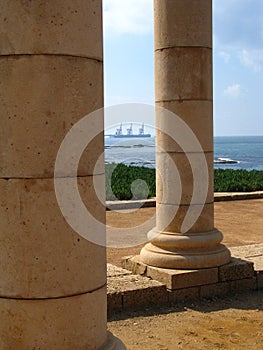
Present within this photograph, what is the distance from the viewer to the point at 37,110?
4594mm

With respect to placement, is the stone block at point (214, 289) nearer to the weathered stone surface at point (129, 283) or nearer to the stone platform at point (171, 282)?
the stone platform at point (171, 282)

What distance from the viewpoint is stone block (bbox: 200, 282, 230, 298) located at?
9898 millimetres

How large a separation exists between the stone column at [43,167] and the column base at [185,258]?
16.5ft

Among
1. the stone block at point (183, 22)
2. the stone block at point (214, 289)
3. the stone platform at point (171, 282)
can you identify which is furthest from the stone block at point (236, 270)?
the stone block at point (183, 22)

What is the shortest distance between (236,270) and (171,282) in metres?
1.44

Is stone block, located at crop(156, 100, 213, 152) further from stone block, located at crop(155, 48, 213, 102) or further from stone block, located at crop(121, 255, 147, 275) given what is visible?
stone block, located at crop(121, 255, 147, 275)

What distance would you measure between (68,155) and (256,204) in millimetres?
18385

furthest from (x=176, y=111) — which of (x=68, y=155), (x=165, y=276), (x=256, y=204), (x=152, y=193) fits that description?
(x=152, y=193)

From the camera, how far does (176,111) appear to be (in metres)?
9.90

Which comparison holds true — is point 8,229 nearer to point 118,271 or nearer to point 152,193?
point 118,271

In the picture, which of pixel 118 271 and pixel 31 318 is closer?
pixel 31 318

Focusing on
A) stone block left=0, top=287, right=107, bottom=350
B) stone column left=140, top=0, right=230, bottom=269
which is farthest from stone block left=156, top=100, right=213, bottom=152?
stone block left=0, top=287, right=107, bottom=350

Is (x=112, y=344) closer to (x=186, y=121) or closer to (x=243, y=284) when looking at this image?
(x=186, y=121)

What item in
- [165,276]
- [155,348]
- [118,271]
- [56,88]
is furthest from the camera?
[118,271]
